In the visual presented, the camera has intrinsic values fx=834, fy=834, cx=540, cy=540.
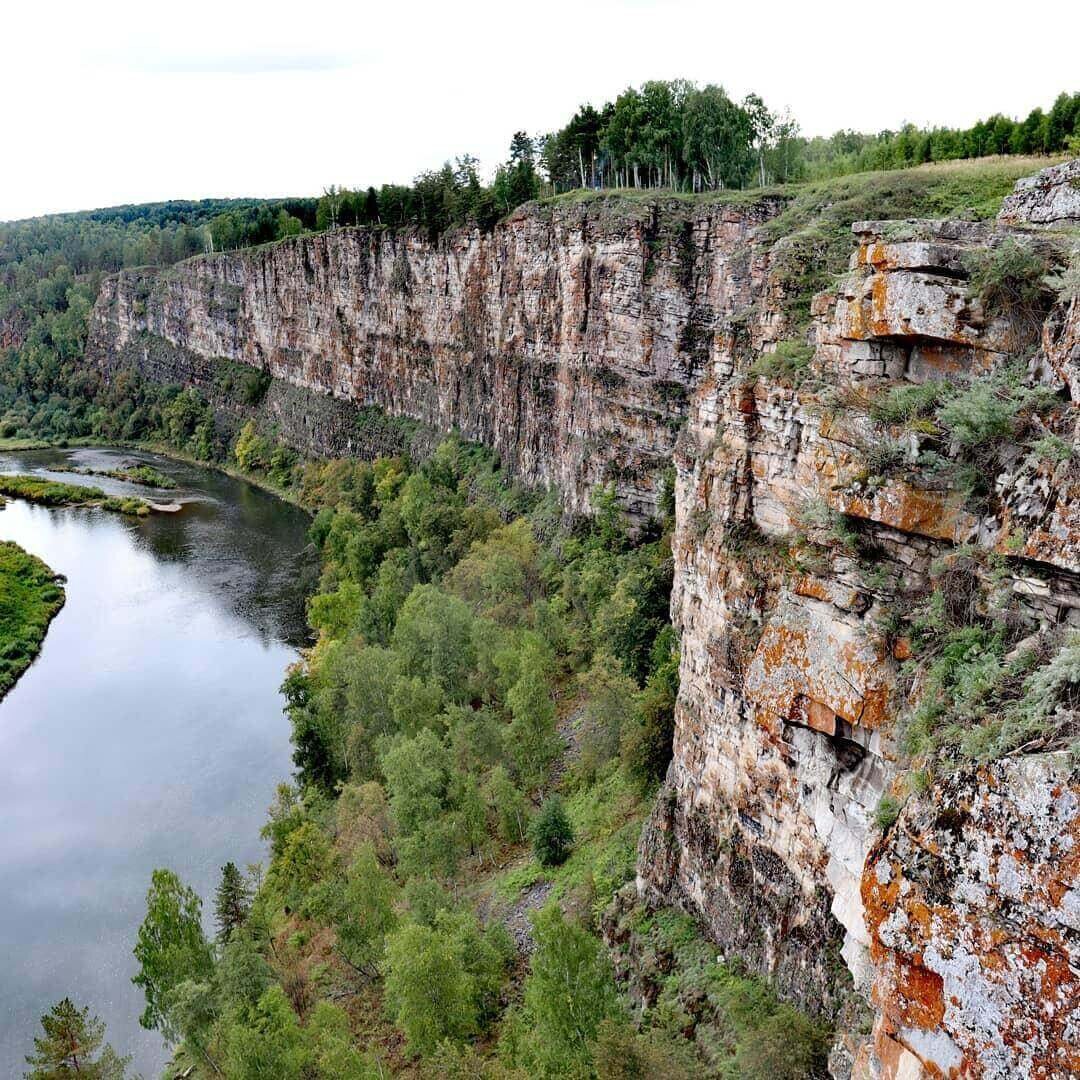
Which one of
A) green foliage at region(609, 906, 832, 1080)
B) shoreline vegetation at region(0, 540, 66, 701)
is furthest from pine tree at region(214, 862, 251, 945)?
shoreline vegetation at region(0, 540, 66, 701)

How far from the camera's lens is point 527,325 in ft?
172

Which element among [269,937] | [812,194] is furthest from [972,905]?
[812,194]

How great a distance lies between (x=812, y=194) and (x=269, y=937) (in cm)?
3416

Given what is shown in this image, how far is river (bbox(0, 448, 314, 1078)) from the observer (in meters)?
27.5

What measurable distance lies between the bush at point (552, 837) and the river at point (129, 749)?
1253 cm

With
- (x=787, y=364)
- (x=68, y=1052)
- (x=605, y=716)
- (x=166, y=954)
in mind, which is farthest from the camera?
(x=605, y=716)

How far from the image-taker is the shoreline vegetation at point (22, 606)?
158 feet

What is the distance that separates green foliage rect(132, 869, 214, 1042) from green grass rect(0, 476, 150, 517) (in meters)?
61.3

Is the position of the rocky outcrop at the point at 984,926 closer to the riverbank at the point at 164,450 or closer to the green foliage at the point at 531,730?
the green foliage at the point at 531,730

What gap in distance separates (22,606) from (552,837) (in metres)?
45.8

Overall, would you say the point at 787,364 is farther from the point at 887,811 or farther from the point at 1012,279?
the point at 887,811

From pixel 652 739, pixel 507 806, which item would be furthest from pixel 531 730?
pixel 652 739

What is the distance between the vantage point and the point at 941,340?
11.0 m

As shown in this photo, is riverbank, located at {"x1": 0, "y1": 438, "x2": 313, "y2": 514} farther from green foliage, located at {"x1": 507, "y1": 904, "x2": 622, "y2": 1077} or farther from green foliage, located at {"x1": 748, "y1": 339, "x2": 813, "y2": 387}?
green foliage, located at {"x1": 748, "y1": 339, "x2": 813, "y2": 387}
